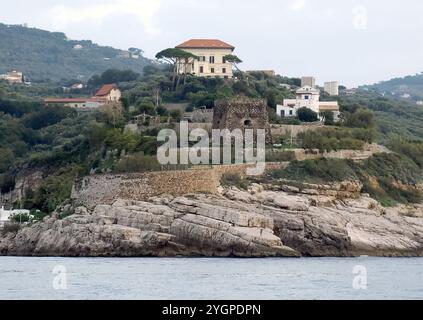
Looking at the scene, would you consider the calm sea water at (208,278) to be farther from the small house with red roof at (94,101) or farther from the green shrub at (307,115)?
the small house with red roof at (94,101)

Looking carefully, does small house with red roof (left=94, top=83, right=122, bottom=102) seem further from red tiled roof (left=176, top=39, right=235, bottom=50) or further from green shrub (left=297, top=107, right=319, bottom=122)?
green shrub (left=297, top=107, right=319, bottom=122)

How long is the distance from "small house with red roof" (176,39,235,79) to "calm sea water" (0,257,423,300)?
1730 inches

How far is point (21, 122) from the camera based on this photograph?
115 m

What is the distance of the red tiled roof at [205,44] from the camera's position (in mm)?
107812

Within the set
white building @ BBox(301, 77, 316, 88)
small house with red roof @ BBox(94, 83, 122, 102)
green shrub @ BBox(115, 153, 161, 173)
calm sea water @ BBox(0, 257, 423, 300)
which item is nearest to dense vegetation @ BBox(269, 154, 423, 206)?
green shrub @ BBox(115, 153, 161, 173)

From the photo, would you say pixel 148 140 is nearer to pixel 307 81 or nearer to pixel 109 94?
pixel 307 81

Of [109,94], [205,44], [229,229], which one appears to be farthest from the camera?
[109,94]

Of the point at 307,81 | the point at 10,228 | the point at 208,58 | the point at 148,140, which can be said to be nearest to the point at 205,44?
the point at 208,58

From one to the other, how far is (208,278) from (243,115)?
98.7ft

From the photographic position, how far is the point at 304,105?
9550 cm
